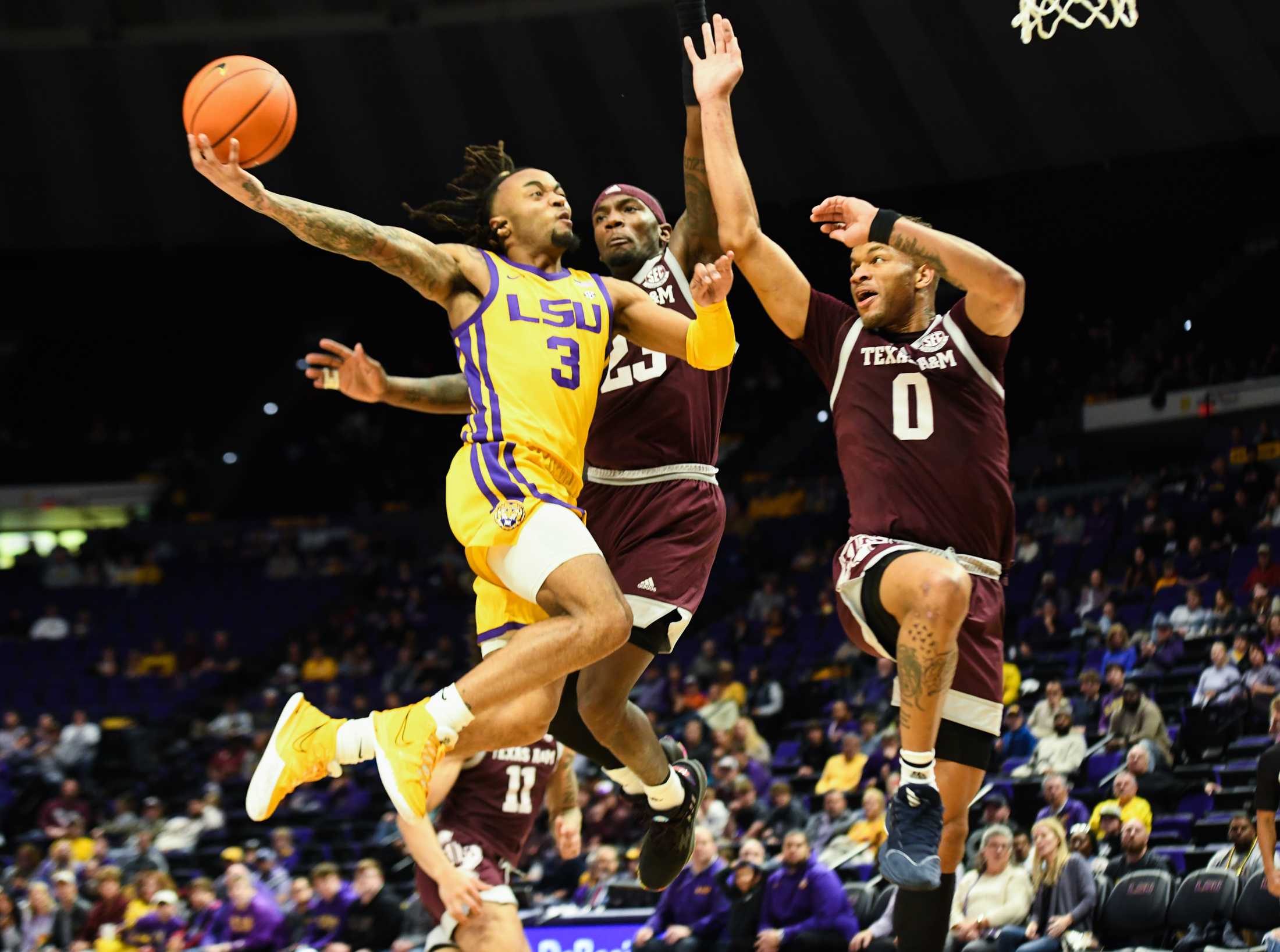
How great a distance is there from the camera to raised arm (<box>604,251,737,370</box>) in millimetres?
5926

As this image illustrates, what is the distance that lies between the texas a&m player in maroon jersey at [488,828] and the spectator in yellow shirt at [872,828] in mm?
4575

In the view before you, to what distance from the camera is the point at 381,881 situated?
12.5 metres

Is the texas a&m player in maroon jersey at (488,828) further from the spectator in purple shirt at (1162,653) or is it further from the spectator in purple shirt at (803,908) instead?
the spectator in purple shirt at (1162,653)

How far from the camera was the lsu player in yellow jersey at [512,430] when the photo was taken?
216 inches

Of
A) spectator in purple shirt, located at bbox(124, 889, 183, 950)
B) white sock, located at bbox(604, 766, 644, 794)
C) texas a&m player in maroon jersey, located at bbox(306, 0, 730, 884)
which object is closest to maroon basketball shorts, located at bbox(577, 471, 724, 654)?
texas a&m player in maroon jersey, located at bbox(306, 0, 730, 884)

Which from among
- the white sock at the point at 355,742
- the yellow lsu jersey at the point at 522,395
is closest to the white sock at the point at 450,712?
the white sock at the point at 355,742

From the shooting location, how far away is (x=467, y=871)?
739cm

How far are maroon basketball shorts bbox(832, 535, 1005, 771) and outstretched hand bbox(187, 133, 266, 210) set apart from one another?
2642mm

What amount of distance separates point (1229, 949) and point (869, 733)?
564 cm

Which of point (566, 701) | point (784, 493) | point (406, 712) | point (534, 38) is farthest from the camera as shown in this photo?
point (784, 493)

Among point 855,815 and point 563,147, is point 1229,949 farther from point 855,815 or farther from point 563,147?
point 563,147

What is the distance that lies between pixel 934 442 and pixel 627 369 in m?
1.74

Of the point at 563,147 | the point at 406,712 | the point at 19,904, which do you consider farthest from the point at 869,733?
the point at 563,147

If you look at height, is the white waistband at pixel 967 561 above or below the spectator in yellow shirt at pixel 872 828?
above
